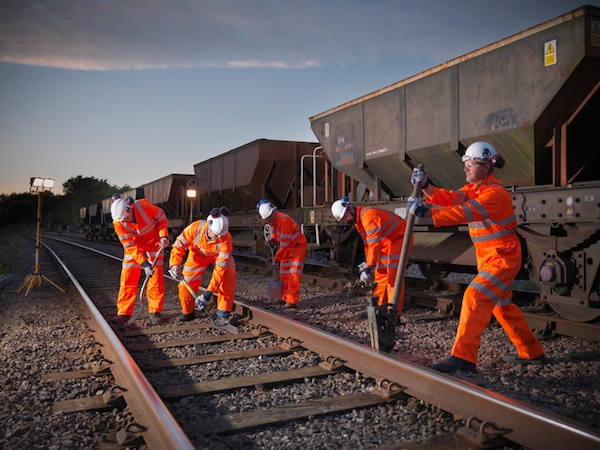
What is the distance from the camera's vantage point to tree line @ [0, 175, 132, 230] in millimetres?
97062

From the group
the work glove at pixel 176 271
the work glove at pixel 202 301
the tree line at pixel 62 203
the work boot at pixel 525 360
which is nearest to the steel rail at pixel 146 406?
the work glove at pixel 202 301

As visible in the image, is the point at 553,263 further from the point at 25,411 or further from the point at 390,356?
the point at 25,411

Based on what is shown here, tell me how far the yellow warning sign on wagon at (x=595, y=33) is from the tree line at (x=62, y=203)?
87.9m

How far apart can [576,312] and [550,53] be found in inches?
110

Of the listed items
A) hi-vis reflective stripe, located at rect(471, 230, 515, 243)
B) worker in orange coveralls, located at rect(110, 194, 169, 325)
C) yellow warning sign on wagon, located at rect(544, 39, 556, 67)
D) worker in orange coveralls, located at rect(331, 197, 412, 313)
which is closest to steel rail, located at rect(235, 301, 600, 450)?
hi-vis reflective stripe, located at rect(471, 230, 515, 243)

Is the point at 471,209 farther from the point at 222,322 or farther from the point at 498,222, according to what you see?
the point at 222,322

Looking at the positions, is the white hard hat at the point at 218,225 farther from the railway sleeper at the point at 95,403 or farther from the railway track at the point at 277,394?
the railway sleeper at the point at 95,403

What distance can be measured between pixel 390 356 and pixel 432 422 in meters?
0.80

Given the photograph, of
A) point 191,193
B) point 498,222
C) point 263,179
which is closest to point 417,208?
point 498,222

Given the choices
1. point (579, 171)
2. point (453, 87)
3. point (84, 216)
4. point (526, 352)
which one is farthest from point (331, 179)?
point (84, 216)

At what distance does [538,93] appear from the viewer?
5.51 m

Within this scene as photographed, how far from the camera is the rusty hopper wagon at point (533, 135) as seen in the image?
5102 mm

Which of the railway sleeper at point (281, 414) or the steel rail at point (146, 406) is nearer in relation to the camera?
the steel rail at point (146, 406)

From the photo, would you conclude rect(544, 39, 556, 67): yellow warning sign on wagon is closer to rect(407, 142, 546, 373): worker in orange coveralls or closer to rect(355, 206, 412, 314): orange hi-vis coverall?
rect(407, 142, 546, 373): worker in orange coveralls
